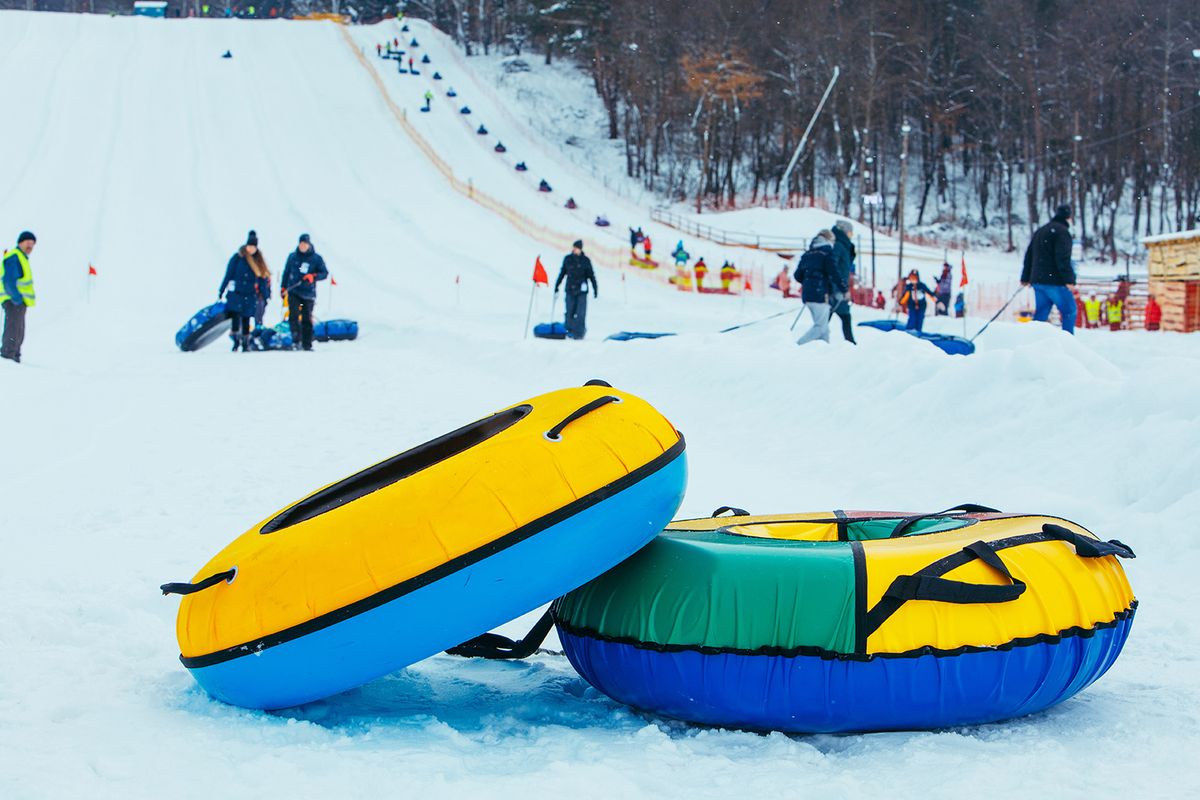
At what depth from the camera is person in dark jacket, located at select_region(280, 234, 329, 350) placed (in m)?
14.0

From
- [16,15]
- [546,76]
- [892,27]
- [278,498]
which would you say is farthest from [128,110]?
[278,498]

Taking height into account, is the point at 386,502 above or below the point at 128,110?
below

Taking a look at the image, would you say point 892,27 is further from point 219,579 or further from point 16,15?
point 219,579

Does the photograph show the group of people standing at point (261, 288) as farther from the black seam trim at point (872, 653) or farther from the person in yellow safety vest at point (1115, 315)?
the person in yellow safety vest at point (1115, 315)

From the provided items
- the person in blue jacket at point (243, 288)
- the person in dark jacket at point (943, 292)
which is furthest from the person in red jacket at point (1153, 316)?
the person in blue jacket at point (243, 288)

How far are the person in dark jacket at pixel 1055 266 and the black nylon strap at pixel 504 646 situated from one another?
777 cm

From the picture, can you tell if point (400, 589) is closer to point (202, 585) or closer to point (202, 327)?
point (202, 585)

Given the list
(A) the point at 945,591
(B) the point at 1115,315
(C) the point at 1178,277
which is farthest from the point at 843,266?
(B) the point at 1115,315

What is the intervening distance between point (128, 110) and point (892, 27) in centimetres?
2860

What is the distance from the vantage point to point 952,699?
3160 millimetres

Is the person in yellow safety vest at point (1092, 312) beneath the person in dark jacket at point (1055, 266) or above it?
beneath

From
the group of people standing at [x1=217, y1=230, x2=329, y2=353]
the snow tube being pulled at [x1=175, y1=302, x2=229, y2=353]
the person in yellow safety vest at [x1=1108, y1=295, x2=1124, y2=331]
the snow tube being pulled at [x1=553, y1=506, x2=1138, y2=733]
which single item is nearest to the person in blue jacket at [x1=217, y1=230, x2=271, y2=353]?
the group of people standing at [x1=217, y1=230, x2=329, y2=353]

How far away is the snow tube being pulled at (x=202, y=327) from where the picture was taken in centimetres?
1402

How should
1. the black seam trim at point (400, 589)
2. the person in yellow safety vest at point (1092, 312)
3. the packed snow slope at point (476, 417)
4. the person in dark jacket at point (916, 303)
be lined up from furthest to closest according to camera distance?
the person in yellow safety vest at point (1092, 312) < the person in dark jacket at point (916, 303) < the black seam trim at point (400, 589) < the packed snow slope at point (476, 417)
